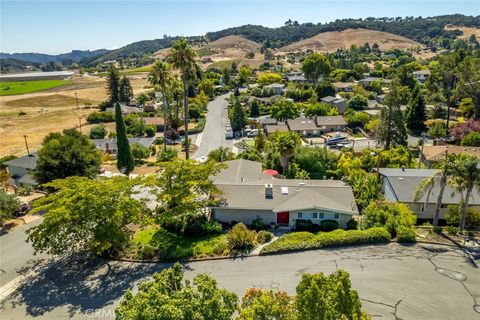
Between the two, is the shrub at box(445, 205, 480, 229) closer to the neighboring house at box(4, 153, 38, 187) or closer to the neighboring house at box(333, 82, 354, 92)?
the neighboring house at box(4, 153, 38, 187)

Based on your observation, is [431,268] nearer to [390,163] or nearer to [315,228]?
[315,228]

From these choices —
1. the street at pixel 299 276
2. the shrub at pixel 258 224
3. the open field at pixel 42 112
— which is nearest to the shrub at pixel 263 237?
the shrub at pixel 258 224

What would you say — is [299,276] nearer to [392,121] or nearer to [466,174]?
[466,174]

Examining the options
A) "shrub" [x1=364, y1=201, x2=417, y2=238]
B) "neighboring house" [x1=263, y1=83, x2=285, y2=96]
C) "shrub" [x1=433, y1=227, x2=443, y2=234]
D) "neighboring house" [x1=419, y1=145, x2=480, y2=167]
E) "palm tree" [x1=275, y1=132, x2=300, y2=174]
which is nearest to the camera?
"shrub" [x1=364, y1=201, x2=417, y2=238]

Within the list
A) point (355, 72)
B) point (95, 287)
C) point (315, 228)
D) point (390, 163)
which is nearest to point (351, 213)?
point (315, 228)

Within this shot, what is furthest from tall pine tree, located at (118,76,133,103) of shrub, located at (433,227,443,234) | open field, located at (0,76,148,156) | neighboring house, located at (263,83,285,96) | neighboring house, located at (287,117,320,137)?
shrub, located at (433,227,443,234)

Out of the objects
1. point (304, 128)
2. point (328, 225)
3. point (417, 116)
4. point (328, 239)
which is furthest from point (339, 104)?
point (328, 239)
